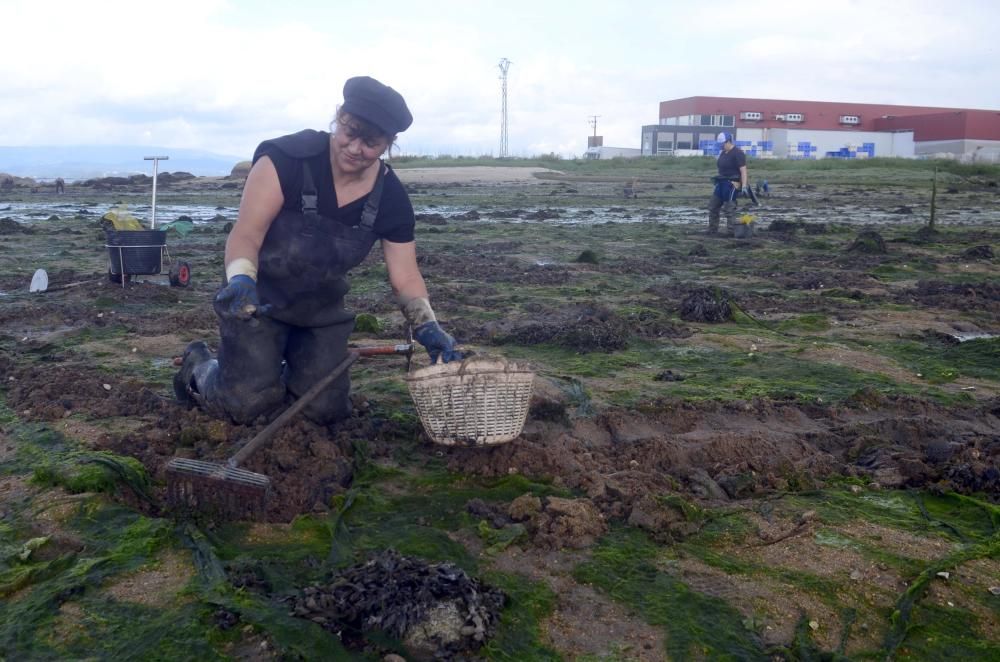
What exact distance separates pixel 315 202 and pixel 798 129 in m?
63.1

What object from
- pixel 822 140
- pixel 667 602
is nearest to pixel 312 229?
pixel 667 602

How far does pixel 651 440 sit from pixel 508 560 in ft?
4.52

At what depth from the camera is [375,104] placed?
3.99m

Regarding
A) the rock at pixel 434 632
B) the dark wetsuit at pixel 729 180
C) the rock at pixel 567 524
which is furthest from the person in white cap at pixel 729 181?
the rock at pixel 434 632

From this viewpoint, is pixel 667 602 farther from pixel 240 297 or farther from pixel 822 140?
pixel 822 140

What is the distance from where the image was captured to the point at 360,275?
33.4 feet

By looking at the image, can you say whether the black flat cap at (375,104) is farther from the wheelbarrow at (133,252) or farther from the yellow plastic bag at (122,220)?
the yellow plastic bag at (122,220)

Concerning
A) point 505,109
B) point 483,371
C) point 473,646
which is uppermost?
point 505,109

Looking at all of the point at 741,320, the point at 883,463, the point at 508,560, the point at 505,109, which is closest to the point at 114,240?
the point at 741,320

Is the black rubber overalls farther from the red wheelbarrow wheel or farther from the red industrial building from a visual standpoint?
the red industrial building

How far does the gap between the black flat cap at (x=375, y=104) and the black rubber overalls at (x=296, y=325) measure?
0.35 meters

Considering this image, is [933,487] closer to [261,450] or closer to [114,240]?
[261,450]

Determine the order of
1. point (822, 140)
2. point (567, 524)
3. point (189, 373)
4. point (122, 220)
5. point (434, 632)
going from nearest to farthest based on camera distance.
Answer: point (434, 632) < point (567, 524) < point (189, 373) < point (122, 220) < point (822, 140)

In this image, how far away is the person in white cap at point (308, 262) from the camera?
4.03 m
